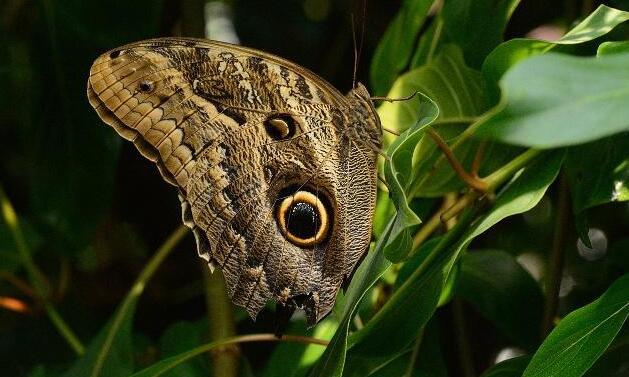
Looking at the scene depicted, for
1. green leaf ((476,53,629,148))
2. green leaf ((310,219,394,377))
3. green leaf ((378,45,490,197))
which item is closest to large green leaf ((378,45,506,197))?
green leaf ((378,45,490,197))

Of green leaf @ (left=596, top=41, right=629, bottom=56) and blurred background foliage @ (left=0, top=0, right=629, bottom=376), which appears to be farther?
blurred background foliage @ (left=0, top=0, right=629, bottom=376)

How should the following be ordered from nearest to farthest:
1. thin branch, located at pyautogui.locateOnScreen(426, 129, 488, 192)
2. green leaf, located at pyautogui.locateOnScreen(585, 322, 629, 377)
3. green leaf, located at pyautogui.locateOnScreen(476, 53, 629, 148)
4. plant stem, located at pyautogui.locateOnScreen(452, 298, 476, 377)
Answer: green leaf, located at pyautogui.locateOnScreen(476, 53, 629, 148) < thin branch, located at pyautogui.locateOnScreen(426, 129, 488, 192) < green leaf, located at pyautogui.locateOnScreen(585, 322, 629, 377) < plant stem, located at pyautogui.locateOnScreen(452, 298, 476, 377)

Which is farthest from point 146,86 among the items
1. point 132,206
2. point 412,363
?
point 132,206

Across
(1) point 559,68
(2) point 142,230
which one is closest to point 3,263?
(2) point 142,230

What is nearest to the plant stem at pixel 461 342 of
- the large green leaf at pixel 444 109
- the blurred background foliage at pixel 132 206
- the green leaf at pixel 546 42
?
the blurred background foliage at pixel 132 206

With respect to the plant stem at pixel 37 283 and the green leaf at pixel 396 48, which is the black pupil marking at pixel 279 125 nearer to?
the green leaf at pixel 396 48

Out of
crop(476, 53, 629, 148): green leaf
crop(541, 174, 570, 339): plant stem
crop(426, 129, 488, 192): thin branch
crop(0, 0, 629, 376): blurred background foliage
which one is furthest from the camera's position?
crop(0, 0, 629, 376): blurred background foliage

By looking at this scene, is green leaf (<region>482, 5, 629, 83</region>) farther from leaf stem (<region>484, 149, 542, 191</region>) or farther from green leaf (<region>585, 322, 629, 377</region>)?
green leaf (<region>585, 322, 629, 377</region>)

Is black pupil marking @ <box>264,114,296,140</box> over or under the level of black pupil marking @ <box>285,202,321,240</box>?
over
